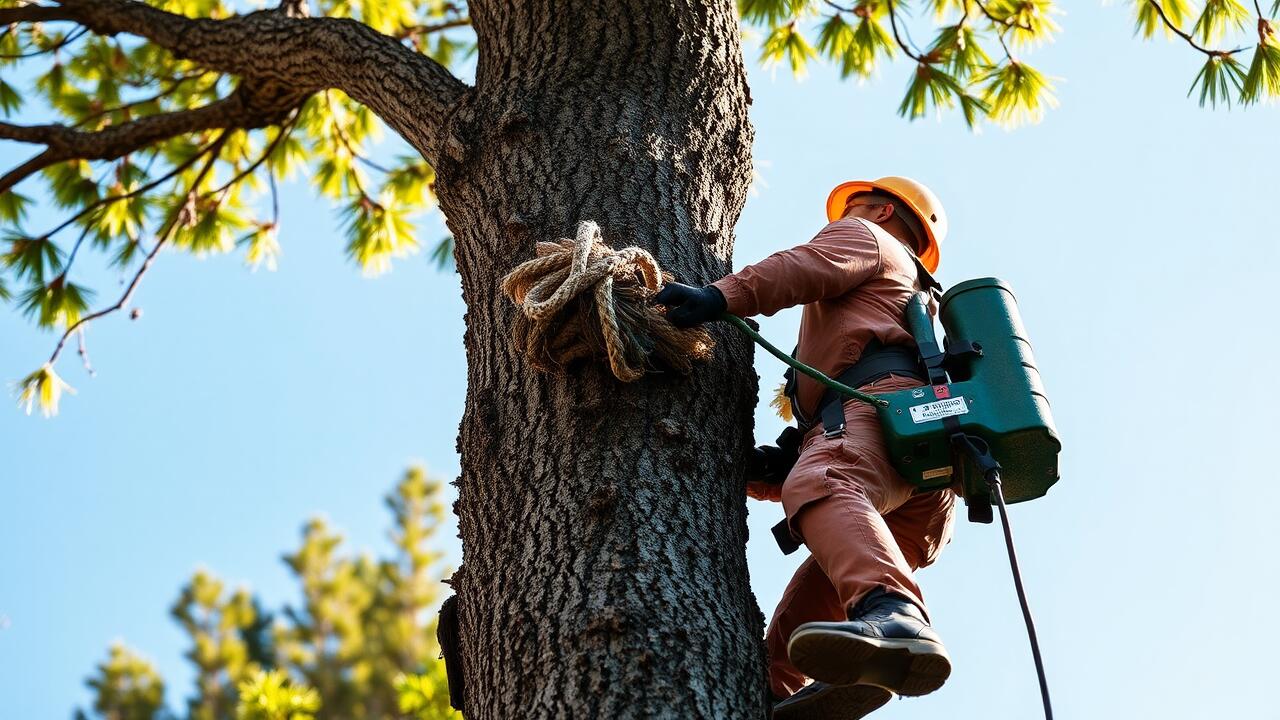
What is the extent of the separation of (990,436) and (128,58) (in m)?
4.49

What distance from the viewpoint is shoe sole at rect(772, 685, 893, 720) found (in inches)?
97.7

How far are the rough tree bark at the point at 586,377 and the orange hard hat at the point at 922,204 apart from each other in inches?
15.4

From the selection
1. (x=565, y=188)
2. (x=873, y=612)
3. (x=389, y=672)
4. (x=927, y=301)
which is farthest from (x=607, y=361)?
(x=389, y=672)

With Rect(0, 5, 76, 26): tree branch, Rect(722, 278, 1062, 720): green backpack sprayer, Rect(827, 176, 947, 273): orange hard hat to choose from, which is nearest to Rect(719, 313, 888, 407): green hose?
Rect(722, 278, 1062, 720): green backpack sprayer

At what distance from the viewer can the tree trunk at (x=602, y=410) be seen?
215 centimetres

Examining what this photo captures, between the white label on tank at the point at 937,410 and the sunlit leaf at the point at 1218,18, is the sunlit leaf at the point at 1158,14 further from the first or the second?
the white label on tank at the point at 937,410

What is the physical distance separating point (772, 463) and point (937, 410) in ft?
1.34

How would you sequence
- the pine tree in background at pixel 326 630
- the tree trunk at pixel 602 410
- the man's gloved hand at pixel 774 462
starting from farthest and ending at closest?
the pine tree in background at pixel 326 630 < the man's gloved hand at pixel 774 462 < the tree trunk at pixel 602 410

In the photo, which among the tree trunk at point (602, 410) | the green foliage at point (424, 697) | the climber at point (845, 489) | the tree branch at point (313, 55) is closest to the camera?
the tree trunk at point (602, 410)

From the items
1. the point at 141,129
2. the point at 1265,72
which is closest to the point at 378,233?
the point at 141,129

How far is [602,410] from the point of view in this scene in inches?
97.9

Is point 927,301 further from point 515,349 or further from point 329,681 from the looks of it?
point 329,681

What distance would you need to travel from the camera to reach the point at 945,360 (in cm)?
279

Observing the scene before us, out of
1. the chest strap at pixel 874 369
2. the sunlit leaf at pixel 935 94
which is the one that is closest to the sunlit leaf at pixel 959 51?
the sunlit leaf at pixel 935 94
